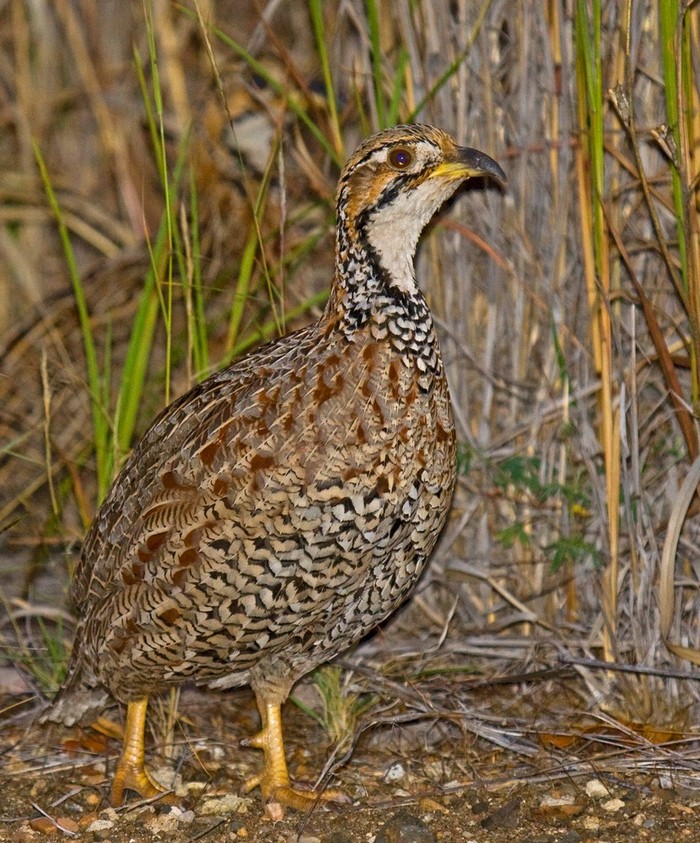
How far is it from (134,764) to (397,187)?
6.38 feet

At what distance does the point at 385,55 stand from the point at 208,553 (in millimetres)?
2069

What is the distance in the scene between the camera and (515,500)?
4.58 meters

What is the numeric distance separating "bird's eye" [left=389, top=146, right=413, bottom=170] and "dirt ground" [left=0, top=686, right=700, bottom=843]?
1.69m

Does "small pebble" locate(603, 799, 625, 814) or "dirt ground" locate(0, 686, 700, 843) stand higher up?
"dirt ground" locate(0, 686, 700, 843)

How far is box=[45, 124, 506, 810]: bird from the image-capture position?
3576mm

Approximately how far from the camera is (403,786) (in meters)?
3.99

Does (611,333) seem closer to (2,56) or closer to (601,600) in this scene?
(601,600)

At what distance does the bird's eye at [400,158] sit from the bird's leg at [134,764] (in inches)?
72.5

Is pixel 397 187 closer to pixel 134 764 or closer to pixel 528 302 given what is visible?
pixel 528 302

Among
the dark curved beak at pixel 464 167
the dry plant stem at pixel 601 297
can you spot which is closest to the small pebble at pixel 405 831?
the dry plant stem at pixel 601 297

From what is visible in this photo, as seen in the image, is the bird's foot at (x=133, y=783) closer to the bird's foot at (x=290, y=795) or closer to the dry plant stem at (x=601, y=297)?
the bird's foot at (x=290, y=795)

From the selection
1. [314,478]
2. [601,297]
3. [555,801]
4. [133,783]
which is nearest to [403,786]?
[555,801]

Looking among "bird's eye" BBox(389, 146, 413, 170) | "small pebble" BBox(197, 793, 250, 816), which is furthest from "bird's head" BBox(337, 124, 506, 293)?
"small pebble" BBox(197, 793, 250, 816)

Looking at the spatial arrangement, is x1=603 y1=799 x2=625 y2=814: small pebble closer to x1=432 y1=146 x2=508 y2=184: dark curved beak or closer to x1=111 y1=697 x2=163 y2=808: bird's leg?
x1=111 y1=697 x2=163 y2=808: bird's leg
